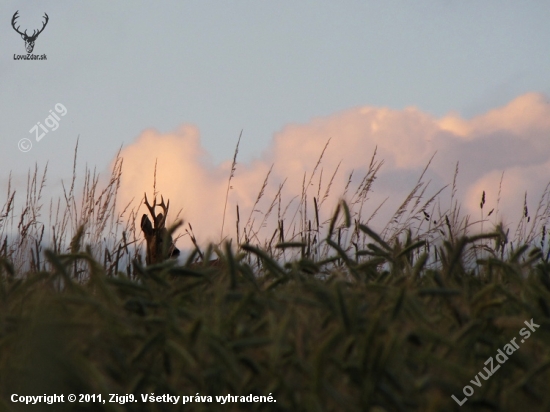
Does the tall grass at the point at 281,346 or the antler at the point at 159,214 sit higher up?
the antler at the point at 159,214

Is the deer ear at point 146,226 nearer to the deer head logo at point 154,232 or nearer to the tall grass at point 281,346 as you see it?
the deer head logo at point 154,232

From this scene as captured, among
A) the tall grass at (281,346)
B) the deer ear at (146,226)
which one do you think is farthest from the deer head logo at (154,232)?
the tall grass at (281,346)

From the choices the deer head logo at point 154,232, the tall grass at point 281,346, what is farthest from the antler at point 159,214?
the tall grass at point 281,346

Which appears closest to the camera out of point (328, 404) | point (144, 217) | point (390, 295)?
point (328, 404)

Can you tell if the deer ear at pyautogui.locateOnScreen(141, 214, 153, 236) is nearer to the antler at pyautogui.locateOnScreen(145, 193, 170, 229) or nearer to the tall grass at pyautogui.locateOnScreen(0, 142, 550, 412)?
the antler at pyautogui.locateOnScreen(145, 193, 170, 229)

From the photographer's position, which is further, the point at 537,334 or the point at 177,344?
the point at 537,334

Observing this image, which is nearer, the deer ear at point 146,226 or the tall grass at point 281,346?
the tall grass at point 281,346

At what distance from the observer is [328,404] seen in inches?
37.2

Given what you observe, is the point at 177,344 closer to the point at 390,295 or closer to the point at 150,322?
the point at 150,322

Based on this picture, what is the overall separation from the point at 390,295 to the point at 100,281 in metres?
0.52

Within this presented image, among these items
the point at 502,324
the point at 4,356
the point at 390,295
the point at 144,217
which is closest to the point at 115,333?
the point at 4,356

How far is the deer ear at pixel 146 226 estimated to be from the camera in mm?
4598

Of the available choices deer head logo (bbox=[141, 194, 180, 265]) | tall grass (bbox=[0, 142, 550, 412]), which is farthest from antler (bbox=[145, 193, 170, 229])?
tall grass (bbox=[0, 142, 550, 412])

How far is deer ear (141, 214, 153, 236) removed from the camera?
4598mm
